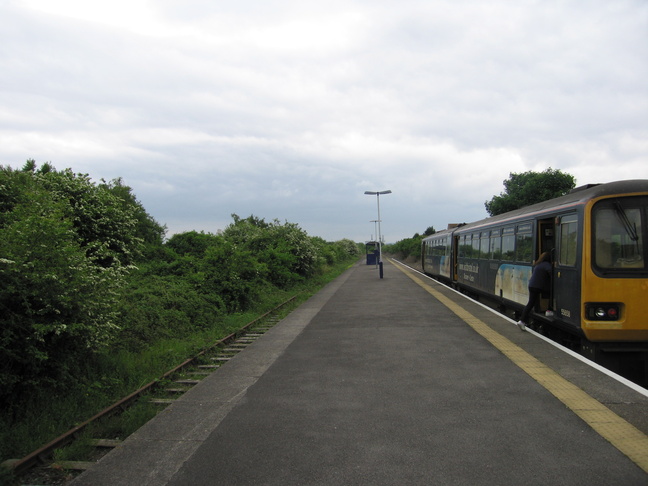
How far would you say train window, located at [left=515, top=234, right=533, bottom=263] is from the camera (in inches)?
419

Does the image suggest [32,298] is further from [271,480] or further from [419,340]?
[419,340]

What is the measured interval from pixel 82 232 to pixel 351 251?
83.1m

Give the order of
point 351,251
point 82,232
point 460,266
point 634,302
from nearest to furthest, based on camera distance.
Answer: point 634,302 → point 82,232 → point 460,266 → point 351,251

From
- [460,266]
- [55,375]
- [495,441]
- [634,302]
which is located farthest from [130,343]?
[460,266]

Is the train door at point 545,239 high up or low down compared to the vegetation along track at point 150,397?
up

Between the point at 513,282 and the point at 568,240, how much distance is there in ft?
12.4

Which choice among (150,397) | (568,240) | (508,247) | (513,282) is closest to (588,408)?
(568,240)

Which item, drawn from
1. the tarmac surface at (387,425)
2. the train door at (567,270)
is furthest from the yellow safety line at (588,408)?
the train door at (567,270)

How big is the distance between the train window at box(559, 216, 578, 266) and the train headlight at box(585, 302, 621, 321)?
816 millimetres

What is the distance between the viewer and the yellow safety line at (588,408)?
4.34 m

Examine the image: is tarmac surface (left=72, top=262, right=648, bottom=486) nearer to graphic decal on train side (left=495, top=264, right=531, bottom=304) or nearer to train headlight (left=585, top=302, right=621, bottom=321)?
train headlight (left=585, top=302, right=621, bottom=321)

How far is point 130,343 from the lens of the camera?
29.3 ft

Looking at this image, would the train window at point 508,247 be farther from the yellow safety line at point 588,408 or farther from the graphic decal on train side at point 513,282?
the yellow safety line at point 588,408

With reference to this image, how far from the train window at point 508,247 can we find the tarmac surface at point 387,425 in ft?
12.7
